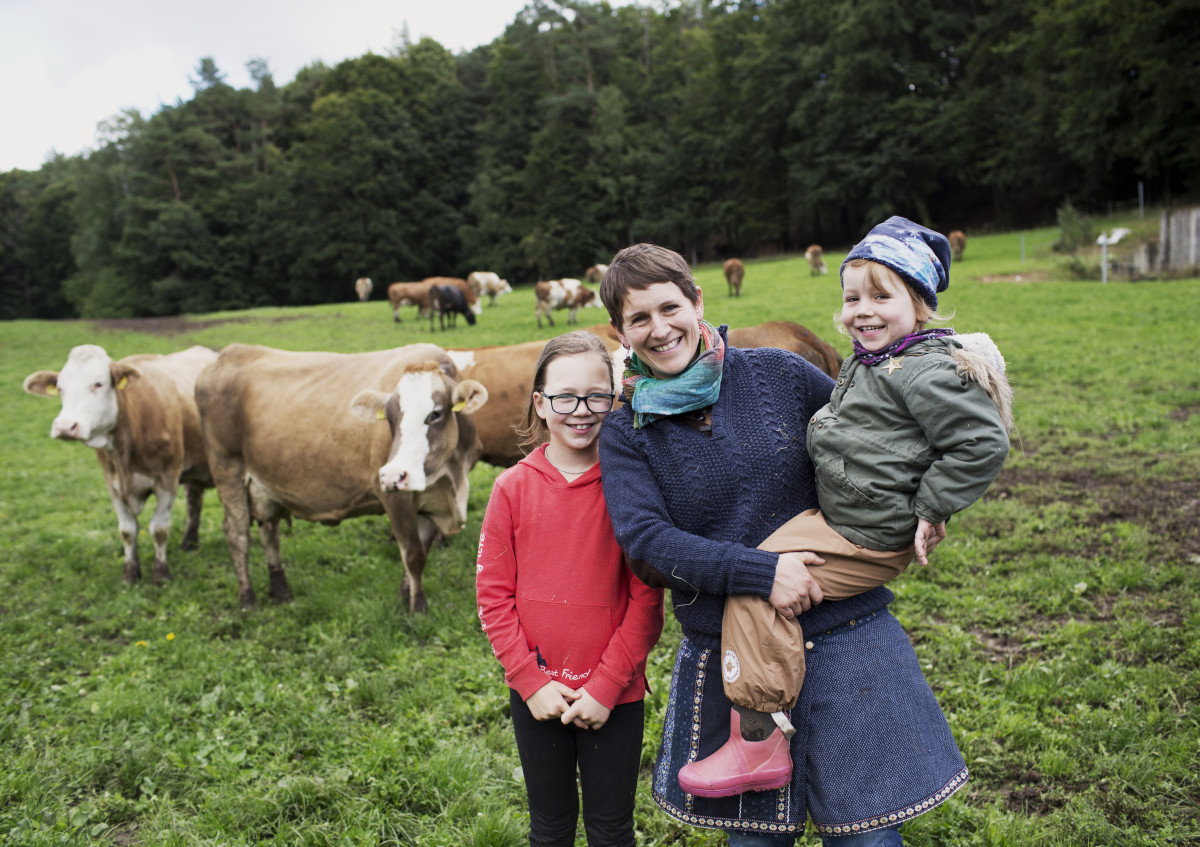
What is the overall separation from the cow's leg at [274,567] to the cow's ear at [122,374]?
198 centimetres

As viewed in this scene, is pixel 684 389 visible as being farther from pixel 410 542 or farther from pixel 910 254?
pixel 410 542

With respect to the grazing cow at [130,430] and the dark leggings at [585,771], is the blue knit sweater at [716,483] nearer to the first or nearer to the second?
the dark leggings at [585,771]

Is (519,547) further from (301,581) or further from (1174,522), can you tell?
(1174,522)

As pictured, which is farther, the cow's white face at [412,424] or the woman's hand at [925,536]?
the cow's white face at [412,424]

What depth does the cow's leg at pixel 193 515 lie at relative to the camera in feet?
24.3

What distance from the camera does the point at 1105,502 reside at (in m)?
6.39

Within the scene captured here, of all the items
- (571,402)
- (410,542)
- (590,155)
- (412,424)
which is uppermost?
(590,155)

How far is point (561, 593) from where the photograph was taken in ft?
7.16

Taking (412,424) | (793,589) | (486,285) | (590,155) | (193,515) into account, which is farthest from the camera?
(590,155)

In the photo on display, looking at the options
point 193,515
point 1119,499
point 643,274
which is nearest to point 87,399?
point 193,515

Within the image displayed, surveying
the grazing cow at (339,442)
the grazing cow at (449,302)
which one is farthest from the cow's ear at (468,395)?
the grazing cow at (449,302)

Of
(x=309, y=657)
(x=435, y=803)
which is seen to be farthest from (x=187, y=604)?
(x=435, y=803)

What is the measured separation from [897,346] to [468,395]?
11.9 ft

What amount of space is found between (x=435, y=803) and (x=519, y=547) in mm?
1823
